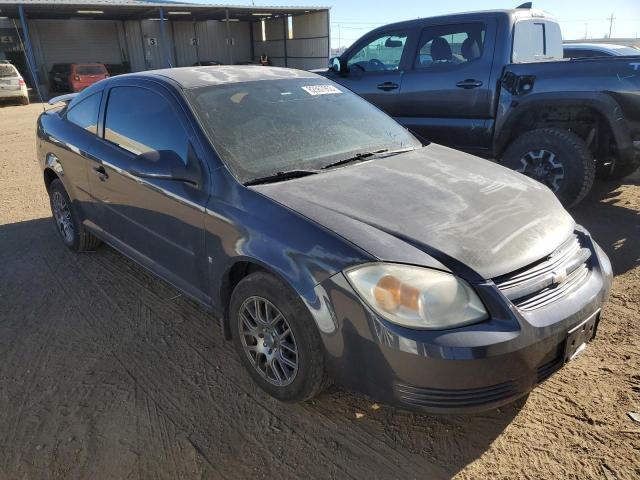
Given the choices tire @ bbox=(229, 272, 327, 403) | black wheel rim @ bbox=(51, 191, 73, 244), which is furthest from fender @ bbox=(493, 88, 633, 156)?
black wheel rim @ bbox=(51, 191, 73, 244)

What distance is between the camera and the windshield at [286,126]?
8.93ft

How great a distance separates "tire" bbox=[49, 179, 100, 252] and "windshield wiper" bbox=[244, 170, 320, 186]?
2.32 metres

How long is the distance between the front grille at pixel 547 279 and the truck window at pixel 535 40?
352cm

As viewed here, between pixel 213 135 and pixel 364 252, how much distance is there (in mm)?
1218

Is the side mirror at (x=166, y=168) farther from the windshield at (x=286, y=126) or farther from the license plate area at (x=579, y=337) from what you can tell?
the license plate area at (x=579, y=337)

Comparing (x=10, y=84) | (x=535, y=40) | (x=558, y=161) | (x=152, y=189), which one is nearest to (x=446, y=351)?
(x=152, y=189)

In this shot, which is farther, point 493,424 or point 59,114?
point 59,114

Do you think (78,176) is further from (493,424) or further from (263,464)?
(493,424)

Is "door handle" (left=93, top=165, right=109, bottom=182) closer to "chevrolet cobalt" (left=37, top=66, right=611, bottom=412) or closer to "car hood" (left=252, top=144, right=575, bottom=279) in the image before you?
"chevrolet cobalt" (left=37, top=66, right=611, bottom=412)

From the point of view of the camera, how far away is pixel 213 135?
2709mm

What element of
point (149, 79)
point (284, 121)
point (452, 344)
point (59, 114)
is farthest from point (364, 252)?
point (59, 114)

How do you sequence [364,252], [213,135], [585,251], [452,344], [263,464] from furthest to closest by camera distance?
[213,135]
[585,251]
[263,464]
[364,252]
[452,344]

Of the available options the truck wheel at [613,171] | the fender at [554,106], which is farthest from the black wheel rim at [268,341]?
the truck wheel at [613,171]

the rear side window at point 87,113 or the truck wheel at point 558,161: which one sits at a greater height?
the rear side window at point 87,113
